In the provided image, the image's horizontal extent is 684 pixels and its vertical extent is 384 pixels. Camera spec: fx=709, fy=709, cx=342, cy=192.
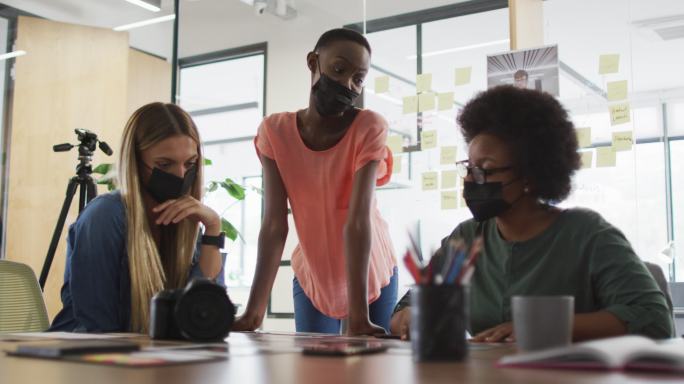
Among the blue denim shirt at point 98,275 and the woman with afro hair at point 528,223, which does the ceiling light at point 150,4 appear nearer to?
the blue denim shirt at point 98,275

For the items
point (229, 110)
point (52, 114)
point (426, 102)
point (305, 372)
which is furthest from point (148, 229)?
point (229, 110)

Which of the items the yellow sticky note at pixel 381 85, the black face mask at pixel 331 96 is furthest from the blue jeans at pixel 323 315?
the yellow sticky note at pixel 381 85

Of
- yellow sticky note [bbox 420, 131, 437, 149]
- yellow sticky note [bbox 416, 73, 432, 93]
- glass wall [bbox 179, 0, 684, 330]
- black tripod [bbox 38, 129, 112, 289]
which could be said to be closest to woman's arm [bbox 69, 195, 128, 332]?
glass wall [bbox 179, 0, 684, 330]

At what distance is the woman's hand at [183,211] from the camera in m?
1.62

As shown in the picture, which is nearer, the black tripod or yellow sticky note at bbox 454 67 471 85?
the black tripod

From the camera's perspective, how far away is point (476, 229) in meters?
1.52

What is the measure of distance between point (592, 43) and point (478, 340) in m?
3.05

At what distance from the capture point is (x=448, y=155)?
369 centimetres

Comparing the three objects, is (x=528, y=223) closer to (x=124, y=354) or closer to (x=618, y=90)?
(x=124, y=354)

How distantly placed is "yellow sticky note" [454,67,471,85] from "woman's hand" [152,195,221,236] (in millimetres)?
2116

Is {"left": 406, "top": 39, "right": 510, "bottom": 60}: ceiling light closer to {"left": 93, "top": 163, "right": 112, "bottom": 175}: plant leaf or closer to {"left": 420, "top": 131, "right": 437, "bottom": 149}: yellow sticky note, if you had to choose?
{"left": 420, "top": 131, "right": 437, "bottom": 149}: yellow sticky note

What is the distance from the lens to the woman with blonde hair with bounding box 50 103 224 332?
1.49 meters

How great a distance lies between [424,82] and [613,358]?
130 inches

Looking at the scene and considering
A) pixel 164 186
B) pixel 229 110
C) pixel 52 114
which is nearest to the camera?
pixel 164 186
